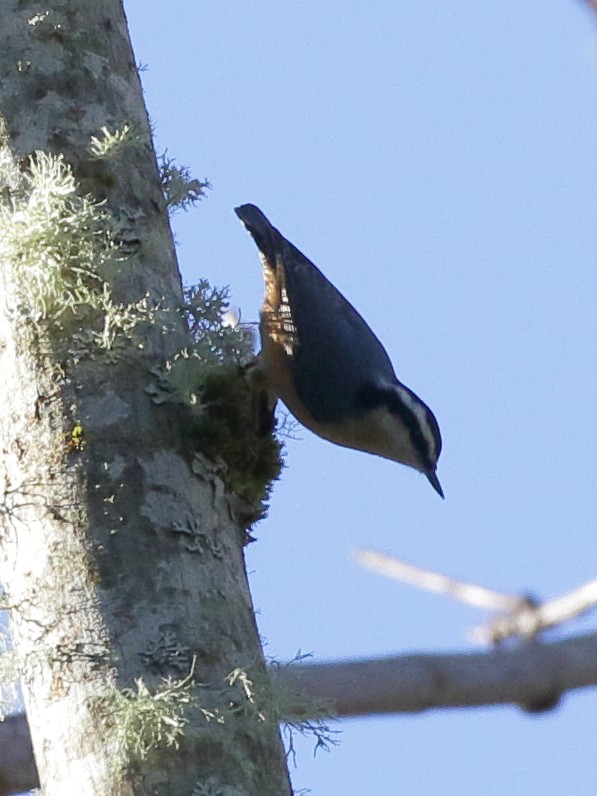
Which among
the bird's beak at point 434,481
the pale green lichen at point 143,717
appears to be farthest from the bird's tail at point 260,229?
the pale green lichen at point 143,717

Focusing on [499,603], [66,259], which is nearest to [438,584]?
[499,603]

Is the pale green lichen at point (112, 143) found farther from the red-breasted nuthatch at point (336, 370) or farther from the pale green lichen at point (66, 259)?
the red-breasted nuthatch at point (336, 370)

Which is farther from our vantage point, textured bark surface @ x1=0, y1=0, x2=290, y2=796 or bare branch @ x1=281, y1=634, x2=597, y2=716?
bare branch @ x1=281, y1=634, x2=597, y2=716

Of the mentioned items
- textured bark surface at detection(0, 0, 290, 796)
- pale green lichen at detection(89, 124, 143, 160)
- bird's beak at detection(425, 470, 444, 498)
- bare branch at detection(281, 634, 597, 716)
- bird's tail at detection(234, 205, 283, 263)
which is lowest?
bare branch at detection(281, 634, 597, 716)

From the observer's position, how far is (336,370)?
3873mm

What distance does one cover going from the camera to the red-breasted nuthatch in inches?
150

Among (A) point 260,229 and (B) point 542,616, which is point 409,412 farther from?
(B) point 542,616

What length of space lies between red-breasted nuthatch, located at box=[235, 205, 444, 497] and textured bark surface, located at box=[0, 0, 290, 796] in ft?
3.99

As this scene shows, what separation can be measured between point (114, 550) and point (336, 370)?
1848mm

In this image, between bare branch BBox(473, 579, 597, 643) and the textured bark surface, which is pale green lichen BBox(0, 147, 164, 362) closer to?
the textured bark surface

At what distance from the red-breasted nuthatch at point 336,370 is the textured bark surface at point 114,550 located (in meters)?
1.22

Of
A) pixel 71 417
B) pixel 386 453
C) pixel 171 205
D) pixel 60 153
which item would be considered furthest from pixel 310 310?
pixel 71 417

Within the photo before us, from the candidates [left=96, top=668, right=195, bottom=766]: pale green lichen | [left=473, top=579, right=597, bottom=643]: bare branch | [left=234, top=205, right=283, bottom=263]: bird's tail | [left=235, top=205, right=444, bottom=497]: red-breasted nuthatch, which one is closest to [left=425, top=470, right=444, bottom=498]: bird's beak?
[left=235, top=205, right=444, bottom=497]: red-breasted nuthatch

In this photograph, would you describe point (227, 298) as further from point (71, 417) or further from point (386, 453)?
point (386, 453)
